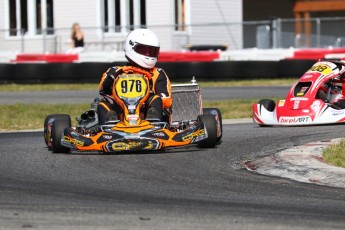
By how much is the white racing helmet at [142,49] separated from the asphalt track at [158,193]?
1.19 m

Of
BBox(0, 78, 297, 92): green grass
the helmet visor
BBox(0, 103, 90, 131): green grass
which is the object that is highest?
the helmet visor

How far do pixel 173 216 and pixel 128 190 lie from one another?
1224mm

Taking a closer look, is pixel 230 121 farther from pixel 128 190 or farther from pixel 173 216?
pixel 173 216

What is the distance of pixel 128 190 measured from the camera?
314 inches

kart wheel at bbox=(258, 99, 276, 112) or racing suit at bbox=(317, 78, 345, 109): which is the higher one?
racing suit at bbox=(317, 78, 345, 109)

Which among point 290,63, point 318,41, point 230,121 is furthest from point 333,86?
point 318,41

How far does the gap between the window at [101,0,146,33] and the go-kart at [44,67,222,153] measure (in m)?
22.7

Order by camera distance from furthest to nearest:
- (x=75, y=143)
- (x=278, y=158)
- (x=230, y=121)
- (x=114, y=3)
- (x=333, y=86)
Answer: (x=114, y=3) → (x=230, y=121) → (x=333, y=86) → (x=75, y=143) → (x=278, y=158)

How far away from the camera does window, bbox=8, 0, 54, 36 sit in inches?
1416

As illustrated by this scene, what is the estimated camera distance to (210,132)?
36.1 ft

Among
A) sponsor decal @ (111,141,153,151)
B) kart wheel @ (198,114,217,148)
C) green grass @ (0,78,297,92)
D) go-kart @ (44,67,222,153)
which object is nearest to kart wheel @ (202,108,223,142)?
go-kart @ (44,67,222,153)

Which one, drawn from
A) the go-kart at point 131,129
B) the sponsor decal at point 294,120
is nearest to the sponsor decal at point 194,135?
the go-kart at point 131,129

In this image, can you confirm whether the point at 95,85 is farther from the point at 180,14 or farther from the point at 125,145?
the point at 125,145

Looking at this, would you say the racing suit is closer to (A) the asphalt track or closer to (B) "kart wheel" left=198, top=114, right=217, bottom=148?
(A) the asphalt track
